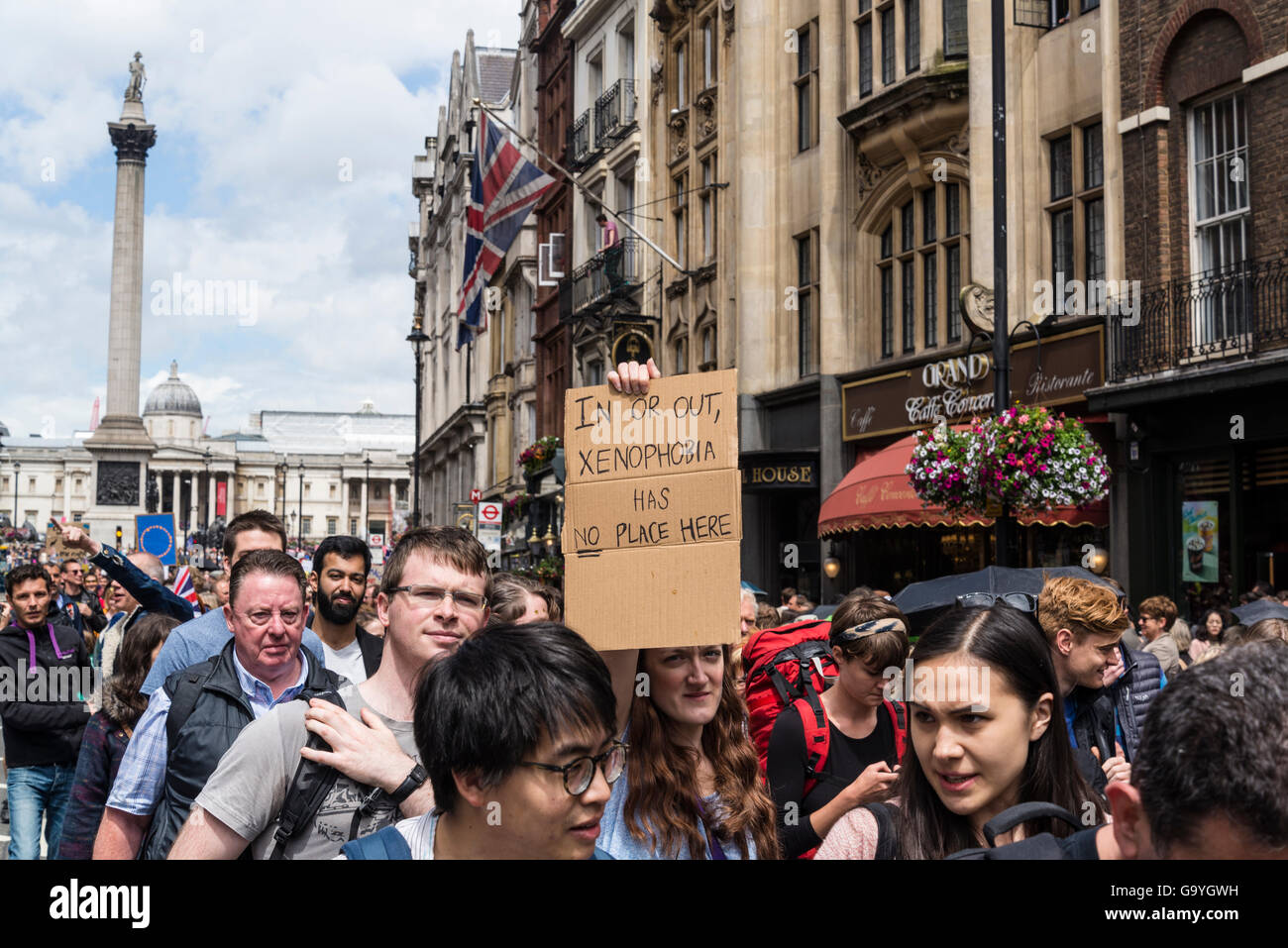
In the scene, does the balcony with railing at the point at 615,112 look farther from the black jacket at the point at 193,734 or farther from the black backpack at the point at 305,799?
the black backpack at the point at 305,799

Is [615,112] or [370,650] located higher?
[615,112]

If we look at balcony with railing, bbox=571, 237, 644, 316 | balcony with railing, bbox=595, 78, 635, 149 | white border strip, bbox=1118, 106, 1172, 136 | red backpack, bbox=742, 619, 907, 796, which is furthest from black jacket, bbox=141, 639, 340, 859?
balcony with railing, bbox=595, 78, 635, 149

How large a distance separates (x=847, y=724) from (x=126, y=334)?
6836 cm

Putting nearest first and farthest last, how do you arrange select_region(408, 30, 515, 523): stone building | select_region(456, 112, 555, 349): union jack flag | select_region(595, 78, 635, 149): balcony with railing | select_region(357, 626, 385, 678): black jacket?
select_region(357, 626, 385, 678): black jacket < select_region(456, 112, 555, 349): union jack flag < select_region(595, 78, 635, 149): balcony with railing < select_region(408, 30, 515, 523): stone building

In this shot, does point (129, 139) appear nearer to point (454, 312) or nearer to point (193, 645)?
point (454, 312)

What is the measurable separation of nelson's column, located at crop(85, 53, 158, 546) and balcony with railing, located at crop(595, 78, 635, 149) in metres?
35.2

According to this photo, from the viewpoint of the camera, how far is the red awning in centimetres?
1773

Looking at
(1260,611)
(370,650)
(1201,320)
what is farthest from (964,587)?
(1201,320)

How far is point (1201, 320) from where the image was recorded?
1602 centimetres

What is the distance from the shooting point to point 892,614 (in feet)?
18.1

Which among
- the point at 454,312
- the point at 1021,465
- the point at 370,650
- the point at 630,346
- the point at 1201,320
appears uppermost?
the point at 454,312

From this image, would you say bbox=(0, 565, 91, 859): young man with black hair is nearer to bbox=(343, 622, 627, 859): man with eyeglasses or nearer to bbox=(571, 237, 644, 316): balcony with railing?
bbox=(343, 622, 627, 859): man with eyeglasses

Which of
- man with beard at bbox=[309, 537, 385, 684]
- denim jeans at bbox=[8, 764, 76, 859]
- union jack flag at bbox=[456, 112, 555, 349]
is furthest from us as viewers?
Answer: union jack flag at bbox=[456, 112, 555, 349]
